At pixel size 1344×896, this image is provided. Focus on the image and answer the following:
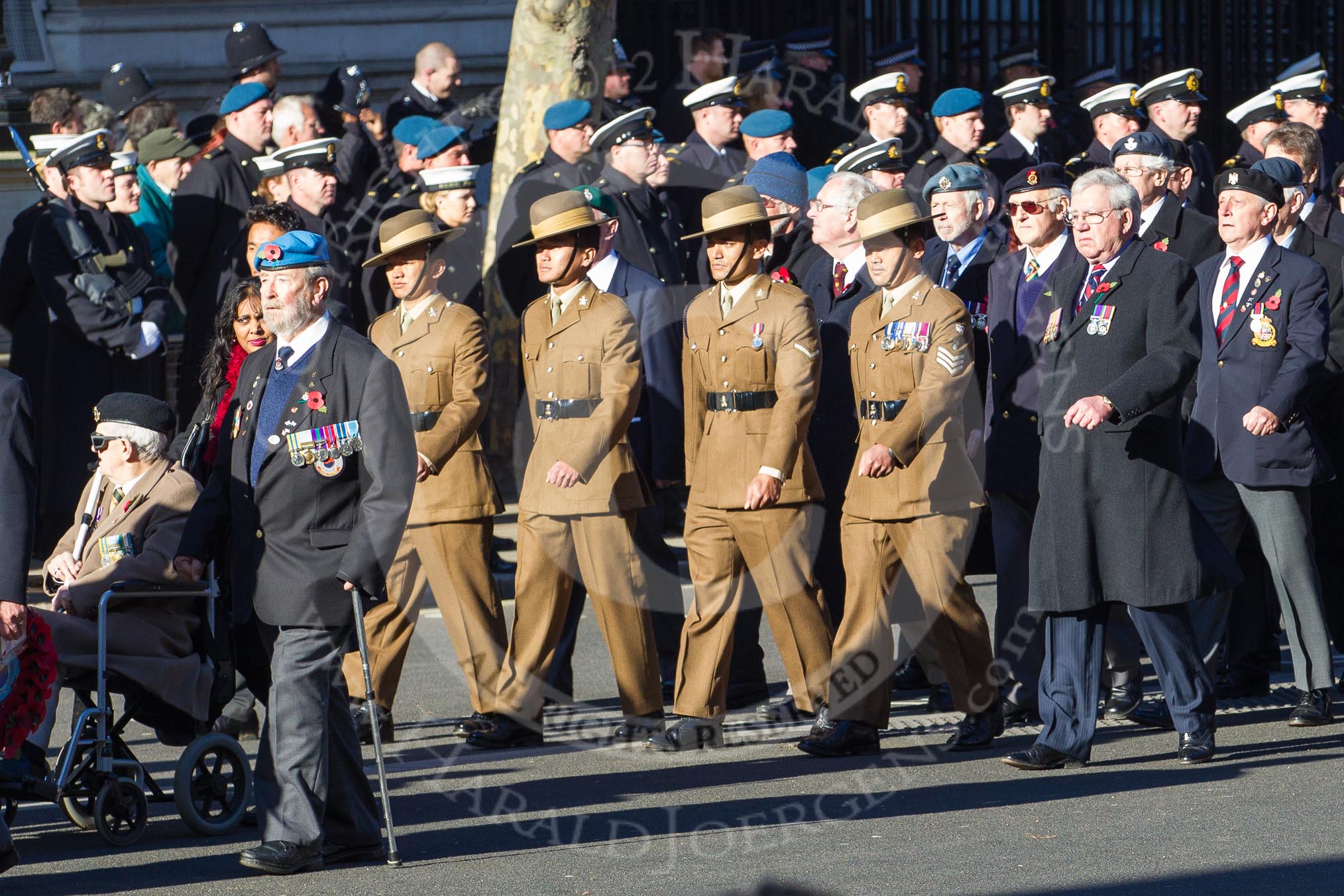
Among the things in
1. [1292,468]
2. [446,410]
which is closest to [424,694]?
[446,410]

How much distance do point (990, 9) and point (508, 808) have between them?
12.1 m

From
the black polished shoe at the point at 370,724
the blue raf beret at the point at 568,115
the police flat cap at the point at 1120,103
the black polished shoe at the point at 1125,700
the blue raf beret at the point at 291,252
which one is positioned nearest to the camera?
the blue raf beret at the point at 291,252

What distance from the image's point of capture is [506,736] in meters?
8.10

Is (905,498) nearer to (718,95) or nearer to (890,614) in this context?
(890,614)

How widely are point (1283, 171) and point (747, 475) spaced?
2.61m

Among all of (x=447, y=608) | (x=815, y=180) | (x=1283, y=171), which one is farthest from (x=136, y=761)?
(x=1283, y=171)

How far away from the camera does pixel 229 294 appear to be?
8.17 meters

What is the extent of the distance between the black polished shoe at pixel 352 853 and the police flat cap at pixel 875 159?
14.9 feet

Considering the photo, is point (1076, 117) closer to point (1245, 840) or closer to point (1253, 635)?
point (1253, 635)

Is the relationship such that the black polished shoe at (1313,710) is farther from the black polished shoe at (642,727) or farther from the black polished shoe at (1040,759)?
the black polished shoe at (642,727)

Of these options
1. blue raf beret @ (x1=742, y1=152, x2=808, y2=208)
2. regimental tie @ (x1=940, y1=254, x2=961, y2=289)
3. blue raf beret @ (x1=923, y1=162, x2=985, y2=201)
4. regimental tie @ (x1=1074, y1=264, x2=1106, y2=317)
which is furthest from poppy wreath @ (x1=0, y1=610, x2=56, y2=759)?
blue raf beret @ (x1=742, y1=152, x2=808, y2=208)

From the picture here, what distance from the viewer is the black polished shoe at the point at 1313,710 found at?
8078mm

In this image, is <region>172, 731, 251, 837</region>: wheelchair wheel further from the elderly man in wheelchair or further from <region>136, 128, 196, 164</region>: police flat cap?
<region>136, 128, 196, 164</region>: police flat cap

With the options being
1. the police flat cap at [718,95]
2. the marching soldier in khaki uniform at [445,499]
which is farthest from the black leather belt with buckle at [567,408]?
the police flat cap at [718,95]
